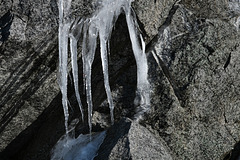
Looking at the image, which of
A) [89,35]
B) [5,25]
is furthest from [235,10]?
[5,25]

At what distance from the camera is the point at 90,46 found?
13.2 ft

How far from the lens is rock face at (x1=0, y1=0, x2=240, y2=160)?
160 inches

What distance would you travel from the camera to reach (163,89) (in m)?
4.25

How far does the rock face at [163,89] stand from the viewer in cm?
407

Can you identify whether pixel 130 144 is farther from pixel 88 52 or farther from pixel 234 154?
pixel 234 154

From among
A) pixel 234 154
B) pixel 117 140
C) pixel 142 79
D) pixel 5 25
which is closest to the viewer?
pixel 5 25

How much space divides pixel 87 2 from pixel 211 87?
64.2 inches

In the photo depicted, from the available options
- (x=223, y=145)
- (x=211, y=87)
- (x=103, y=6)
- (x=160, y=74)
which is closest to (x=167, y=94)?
(x=160, y=74)

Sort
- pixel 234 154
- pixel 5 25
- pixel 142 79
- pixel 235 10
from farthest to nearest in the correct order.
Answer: pixel 235 10
pixel 234 154
pixel 142 79
pixel 5 25

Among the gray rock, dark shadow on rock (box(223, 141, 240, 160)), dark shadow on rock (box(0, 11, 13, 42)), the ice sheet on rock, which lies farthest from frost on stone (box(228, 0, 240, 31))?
dark shadow on rock (box(0, 11, 13, 42))

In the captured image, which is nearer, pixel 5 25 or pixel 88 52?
pixel 5 25

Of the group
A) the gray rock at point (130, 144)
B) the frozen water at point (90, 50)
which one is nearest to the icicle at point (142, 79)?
the frozen water at point (90, 50)

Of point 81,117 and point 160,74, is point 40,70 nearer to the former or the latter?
point 81,117

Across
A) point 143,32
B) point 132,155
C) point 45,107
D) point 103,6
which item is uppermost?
point 103,6
